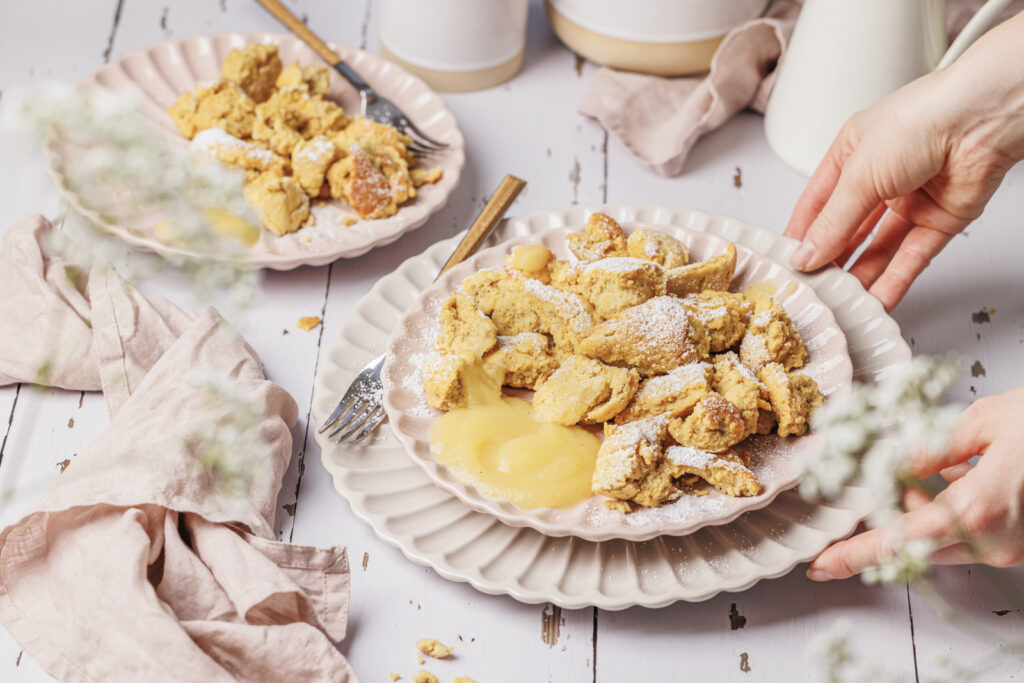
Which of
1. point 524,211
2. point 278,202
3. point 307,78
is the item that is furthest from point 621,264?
point 307,78

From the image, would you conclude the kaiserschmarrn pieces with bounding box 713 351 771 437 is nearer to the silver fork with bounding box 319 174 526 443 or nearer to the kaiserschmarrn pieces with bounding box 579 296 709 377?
the kaiserschmarrn pieces with bounding box 579 296 709 377

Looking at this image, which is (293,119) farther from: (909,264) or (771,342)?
(909,264)

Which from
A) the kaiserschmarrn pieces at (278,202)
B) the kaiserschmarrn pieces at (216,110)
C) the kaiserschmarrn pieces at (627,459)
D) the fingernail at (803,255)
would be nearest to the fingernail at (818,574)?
the kaiserschmarrn pieces at (627,459)

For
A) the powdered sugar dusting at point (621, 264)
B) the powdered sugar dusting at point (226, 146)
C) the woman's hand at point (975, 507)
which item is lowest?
the woman's hand at point (975, 507)

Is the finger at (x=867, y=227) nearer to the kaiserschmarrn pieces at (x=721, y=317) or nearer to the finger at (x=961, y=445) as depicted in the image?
the kaiserschmarrn pieces at (x=721, y=317)

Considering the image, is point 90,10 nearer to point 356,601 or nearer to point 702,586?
point 356,601

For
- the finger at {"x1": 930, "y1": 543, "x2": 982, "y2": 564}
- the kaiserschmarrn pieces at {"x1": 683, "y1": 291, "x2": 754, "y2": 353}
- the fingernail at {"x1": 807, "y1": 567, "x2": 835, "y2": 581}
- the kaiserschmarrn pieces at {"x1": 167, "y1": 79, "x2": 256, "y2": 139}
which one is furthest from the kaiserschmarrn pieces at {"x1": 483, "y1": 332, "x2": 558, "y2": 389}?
the kaiserschmarrn pieces at {"x1": 167, "y1": 79, "x2": 256, "y2": 139}
